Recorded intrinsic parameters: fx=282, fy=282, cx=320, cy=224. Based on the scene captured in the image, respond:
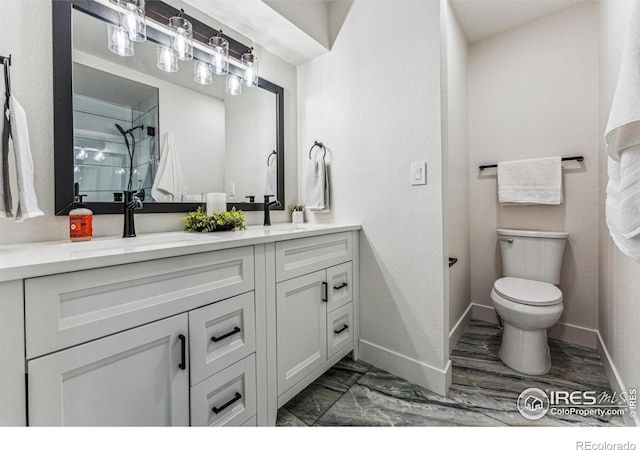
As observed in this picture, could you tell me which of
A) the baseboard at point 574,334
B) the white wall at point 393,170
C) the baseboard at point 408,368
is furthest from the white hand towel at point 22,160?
the baseboard at point 574,334

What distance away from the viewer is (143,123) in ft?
4.45

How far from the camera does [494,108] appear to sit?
2.27 meters

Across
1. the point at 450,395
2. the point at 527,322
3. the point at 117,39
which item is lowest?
the point at 450,395

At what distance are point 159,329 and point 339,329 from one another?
102 cm

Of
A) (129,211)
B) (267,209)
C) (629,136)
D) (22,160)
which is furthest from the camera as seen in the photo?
(267,209)

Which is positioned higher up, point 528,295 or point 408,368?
point 528,295

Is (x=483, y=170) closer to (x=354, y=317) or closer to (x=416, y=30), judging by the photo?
(x=416, y=30)

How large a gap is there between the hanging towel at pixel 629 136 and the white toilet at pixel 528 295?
38.0 inches

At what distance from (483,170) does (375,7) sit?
1488mm

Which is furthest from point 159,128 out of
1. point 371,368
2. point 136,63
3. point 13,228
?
point 371,368

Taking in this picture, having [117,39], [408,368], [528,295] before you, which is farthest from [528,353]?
[117,39]

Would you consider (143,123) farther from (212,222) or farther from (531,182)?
(531,182)

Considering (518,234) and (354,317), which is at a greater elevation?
(518,234)

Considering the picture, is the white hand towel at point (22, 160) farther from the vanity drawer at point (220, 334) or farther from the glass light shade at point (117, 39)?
the vanity drawer at point (220, 334)
